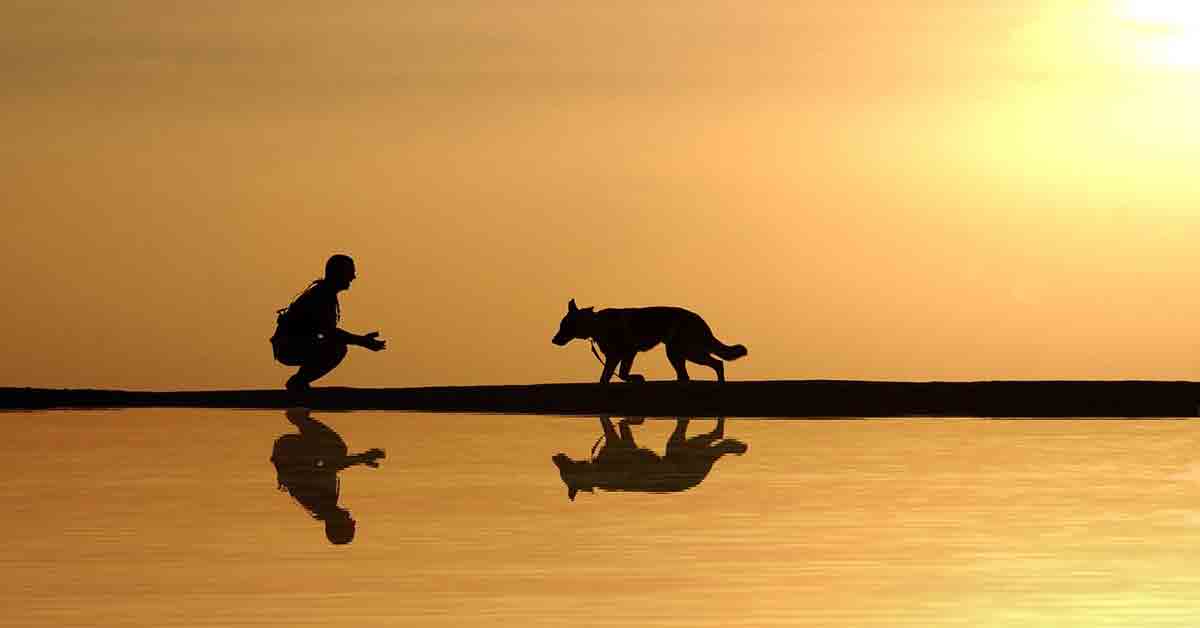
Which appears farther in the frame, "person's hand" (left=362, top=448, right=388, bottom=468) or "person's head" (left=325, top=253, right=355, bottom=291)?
"person's head" (left=325, top=253, right=355, bottom=291)

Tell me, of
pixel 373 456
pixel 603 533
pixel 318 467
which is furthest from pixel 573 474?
pixel 603 533

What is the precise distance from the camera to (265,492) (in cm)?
1021

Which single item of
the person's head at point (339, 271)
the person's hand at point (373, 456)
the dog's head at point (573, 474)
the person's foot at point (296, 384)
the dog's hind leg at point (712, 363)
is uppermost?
the dog's head at point (573, 474)

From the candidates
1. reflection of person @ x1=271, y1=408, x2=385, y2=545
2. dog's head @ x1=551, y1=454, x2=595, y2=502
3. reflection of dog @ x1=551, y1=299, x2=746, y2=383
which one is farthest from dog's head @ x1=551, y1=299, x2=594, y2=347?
dog's head @ x1=551, y1=454, x2=595, y2=502

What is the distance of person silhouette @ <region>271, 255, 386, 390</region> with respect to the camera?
18656 mm

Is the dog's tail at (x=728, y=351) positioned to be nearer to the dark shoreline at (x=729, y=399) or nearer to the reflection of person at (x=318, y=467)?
the dark shoreline at (x=729, y=399)

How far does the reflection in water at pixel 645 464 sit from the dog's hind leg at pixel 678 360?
4.94 meters

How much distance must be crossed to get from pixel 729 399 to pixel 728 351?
2.47 meters

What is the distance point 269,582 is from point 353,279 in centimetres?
1173

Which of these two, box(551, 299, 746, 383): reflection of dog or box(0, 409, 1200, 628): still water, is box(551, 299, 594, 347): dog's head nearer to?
box(551, 299, 746, 383): reflection of dog

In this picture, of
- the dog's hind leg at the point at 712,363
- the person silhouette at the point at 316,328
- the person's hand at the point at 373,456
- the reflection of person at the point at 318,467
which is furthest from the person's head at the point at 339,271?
the person's hand at the point at 373,456

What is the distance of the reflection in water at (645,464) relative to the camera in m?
10.6

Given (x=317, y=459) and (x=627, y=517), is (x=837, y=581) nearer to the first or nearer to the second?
(x=627, y=517)

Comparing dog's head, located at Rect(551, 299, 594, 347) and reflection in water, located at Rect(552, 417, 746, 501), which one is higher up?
reflection in water, located at Rect(552, 417, 746, 501)
